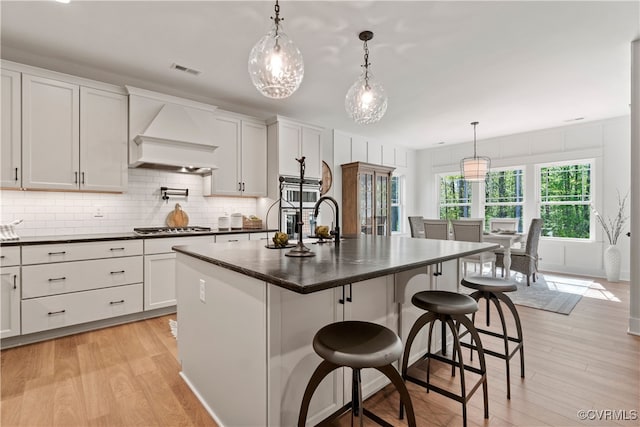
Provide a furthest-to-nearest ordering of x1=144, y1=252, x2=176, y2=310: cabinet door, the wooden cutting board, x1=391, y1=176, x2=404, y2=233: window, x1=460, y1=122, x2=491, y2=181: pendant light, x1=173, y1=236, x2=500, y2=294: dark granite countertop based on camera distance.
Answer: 1. x1=391, y1=176, x2=404, y2=233: window
2. x1=460, y1=122, x2=491, y2=181: pendant light
3. the wooden cutting board
4. x1=144, y1=252, x2=176, y2=310: cabinet door
5. x1=173, y1=236, x2=500, y2=294: dark granite countertop

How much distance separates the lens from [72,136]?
3.08 m

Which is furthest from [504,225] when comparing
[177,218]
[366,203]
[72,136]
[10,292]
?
[10,292]

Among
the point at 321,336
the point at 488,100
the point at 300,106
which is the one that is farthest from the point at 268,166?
the point at 321,336

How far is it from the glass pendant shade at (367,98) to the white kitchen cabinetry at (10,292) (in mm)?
3110

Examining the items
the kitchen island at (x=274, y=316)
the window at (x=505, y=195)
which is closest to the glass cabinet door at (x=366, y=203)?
the window at (x=505, y=195)

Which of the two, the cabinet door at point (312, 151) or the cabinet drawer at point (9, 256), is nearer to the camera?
the cabinet drawer at point (9, 256)

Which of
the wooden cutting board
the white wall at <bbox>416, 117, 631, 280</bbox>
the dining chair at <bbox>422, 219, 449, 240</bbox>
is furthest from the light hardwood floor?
the white wall at <bbox>416, 117, 631, 280</bbox>

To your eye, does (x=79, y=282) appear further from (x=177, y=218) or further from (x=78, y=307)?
(x=177, y=218)

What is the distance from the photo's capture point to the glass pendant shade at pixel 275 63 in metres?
1.78

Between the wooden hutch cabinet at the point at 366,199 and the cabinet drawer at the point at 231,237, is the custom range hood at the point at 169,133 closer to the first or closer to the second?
the cabinet drawer at the point at 231,237

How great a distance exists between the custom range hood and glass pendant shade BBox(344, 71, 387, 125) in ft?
6.95

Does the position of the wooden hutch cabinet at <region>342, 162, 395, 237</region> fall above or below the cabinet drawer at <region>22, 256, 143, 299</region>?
above

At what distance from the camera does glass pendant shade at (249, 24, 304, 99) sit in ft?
5.84

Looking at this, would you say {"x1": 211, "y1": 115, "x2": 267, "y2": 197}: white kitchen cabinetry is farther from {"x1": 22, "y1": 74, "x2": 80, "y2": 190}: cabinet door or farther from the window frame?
the window frame
